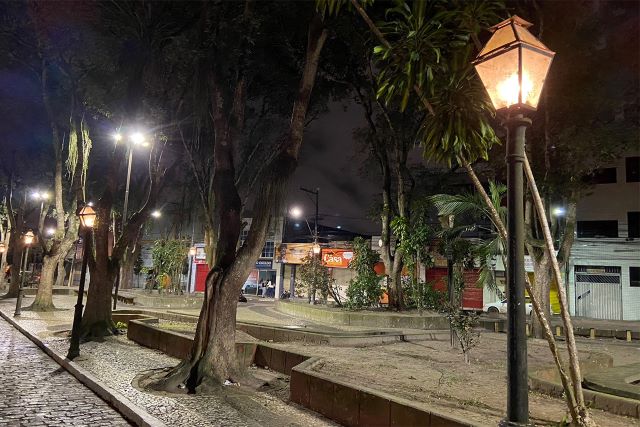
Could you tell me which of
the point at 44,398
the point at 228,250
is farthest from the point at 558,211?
the point at 44,398

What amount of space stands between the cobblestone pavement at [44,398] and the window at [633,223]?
2845 cm

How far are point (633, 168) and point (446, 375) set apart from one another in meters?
Answer: 24.2

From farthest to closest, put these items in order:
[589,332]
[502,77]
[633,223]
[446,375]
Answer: [633,223] → [589,332] → [446,375] → [502,77]

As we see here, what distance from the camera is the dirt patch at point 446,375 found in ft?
20.7

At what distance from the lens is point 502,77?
4078mm

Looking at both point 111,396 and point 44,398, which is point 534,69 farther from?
point 44,398

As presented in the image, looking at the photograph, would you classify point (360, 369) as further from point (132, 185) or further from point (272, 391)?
point (132, 185)

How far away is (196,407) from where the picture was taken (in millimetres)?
6980

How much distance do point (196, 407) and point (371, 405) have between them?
2.77 meters

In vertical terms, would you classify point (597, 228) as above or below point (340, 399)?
above

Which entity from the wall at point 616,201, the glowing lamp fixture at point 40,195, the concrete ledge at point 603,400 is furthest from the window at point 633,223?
the glowing lamp fixture at point 40,195

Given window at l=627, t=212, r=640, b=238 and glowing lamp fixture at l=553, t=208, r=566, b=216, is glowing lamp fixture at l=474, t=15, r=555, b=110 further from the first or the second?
window at l=627, t=212, r=640, b=238

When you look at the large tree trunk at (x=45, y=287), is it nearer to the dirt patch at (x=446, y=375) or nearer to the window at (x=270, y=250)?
the dirt patch at (x=446, y=375)

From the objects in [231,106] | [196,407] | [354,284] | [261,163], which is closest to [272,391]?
[196,407]
